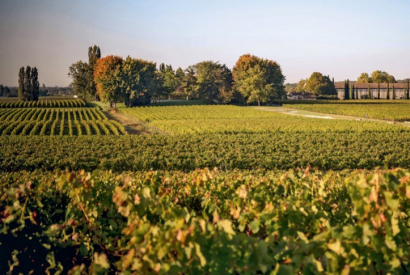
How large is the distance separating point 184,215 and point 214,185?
100 inches

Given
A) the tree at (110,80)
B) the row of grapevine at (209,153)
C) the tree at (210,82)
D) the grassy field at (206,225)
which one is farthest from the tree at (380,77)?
the grassy field at (206,225)

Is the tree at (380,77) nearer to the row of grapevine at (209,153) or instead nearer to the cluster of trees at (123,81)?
the cluster of trees at (123,81)

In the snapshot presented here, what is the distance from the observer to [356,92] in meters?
136

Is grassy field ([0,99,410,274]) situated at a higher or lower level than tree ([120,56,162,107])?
lower

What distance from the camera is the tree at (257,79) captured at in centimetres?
8812

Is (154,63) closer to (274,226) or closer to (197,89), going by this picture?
(197,89)

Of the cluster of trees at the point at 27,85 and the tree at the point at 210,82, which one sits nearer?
the tree at the point at 210,82

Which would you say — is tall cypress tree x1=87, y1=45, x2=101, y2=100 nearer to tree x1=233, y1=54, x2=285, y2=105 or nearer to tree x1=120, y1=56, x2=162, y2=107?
tree x1=120, y1=56, x2=162, y2=107

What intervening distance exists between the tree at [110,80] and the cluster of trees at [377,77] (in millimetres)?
121395

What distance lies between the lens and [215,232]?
328 centimetres

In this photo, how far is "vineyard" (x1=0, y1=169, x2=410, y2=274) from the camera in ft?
10.9

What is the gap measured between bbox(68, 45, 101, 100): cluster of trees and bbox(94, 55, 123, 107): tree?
22216 millimetres

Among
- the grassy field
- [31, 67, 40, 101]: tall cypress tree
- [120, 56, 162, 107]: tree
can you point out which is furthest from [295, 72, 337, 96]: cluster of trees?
the grassy field

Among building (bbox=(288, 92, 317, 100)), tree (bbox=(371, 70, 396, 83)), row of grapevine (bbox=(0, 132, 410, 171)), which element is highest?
tree (bbox=(371, 70, 396, 83))
